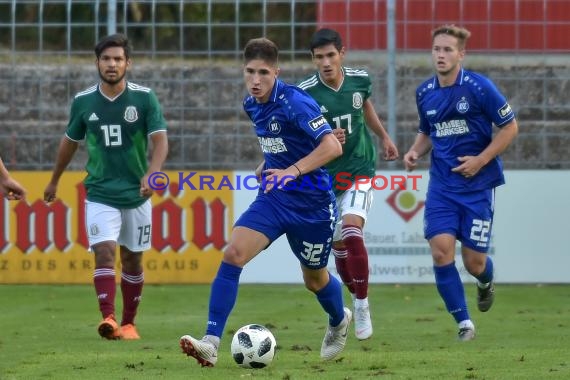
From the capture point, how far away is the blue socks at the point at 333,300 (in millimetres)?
8477

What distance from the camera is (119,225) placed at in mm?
10617

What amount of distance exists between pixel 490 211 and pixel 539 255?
15.6ft

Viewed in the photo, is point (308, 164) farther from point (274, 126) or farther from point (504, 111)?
point (504, 111)

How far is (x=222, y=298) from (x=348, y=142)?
10.1 feet

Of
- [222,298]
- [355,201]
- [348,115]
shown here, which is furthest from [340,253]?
[222,298]

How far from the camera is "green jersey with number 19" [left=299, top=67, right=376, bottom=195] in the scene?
10.5 metres

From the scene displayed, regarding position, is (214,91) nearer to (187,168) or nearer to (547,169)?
(187,168)

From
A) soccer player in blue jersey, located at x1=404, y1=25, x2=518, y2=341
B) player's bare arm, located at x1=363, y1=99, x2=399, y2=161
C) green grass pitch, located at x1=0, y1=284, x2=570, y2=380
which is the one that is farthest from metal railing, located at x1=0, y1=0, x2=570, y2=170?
soccer player in blue jersey, located at x1=404, y1=25, x2=518, y2=341

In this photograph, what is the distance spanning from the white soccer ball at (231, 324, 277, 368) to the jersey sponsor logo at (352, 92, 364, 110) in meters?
3.09

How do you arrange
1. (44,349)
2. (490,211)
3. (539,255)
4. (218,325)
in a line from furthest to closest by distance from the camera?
1. (539,255)
2. (490,211)
3. (44,349)
4. (218,325)

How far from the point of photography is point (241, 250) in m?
7.88

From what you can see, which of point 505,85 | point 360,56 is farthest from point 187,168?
point 505,85

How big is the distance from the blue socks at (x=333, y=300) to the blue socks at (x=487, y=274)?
2.17m

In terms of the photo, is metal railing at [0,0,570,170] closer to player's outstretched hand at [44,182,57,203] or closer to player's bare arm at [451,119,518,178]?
player's outstretched hand at [44,182,57,203]
